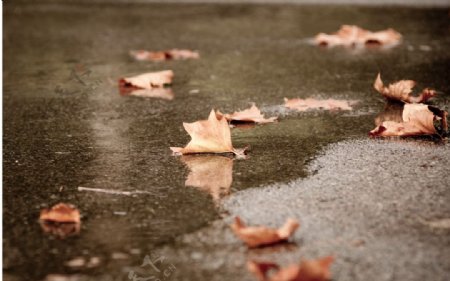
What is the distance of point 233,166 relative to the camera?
2.32 m

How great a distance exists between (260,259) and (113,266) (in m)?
0.36

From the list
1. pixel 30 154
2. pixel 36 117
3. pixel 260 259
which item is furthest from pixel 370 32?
pixel 260 259

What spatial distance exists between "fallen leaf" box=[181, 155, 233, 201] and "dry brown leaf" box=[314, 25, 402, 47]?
2.97 m

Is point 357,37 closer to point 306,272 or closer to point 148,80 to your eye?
point 148,80

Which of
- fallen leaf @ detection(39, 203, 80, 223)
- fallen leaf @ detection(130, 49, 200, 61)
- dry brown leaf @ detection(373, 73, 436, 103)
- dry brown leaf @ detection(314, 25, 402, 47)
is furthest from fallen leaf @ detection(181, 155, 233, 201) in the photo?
dry brown leaf @ detection(314, 25, 402, 47)

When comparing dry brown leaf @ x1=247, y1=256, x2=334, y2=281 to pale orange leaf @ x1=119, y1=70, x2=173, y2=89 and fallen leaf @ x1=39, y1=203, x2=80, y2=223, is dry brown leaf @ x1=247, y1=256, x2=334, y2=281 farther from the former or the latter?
pale orange leaf @ x1=119, y1=70, x2=173, y2=89

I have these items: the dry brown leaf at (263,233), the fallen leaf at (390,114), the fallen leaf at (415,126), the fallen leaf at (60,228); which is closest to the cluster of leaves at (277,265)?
the dry brown leaf at (263,233)

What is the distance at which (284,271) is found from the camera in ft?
4.66

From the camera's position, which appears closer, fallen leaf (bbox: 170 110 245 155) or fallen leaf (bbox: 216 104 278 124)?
fallen leaf (bbox: 170 110 245 155)

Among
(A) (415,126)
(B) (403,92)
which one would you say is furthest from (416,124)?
(B) (403,92)

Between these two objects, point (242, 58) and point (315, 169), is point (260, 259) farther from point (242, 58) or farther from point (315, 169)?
point (242, 58)

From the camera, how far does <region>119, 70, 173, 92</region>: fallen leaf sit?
3.86 meters

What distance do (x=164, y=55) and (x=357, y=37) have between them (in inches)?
63.8

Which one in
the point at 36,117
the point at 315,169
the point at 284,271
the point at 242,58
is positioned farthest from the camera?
the point at 242,58
